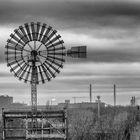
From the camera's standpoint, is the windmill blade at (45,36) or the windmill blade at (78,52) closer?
the windmill blade at (45,36)

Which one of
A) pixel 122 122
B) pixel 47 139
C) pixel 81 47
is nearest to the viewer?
pixel 47 139

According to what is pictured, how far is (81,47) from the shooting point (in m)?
34.0

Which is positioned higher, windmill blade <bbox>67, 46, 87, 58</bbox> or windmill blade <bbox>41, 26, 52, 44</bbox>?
windmill blade <bbox>41, 26, 52, 44</bbox>

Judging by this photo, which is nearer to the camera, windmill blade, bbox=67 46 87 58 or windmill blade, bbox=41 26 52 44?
windmill blade, bbox=41 26 52 44

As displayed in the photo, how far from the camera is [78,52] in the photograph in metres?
33.9

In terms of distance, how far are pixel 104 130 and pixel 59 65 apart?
4.77 meters

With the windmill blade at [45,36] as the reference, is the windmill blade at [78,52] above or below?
below

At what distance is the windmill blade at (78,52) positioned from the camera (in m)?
33.7

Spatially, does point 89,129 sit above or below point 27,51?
below

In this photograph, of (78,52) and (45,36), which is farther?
(78,52)

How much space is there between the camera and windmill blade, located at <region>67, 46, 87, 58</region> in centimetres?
3373

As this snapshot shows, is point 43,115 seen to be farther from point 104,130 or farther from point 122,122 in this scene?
point 122,122

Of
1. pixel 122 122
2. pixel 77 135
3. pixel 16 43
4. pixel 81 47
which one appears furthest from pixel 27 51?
pixel 122 122

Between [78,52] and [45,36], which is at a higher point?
[45,36]
